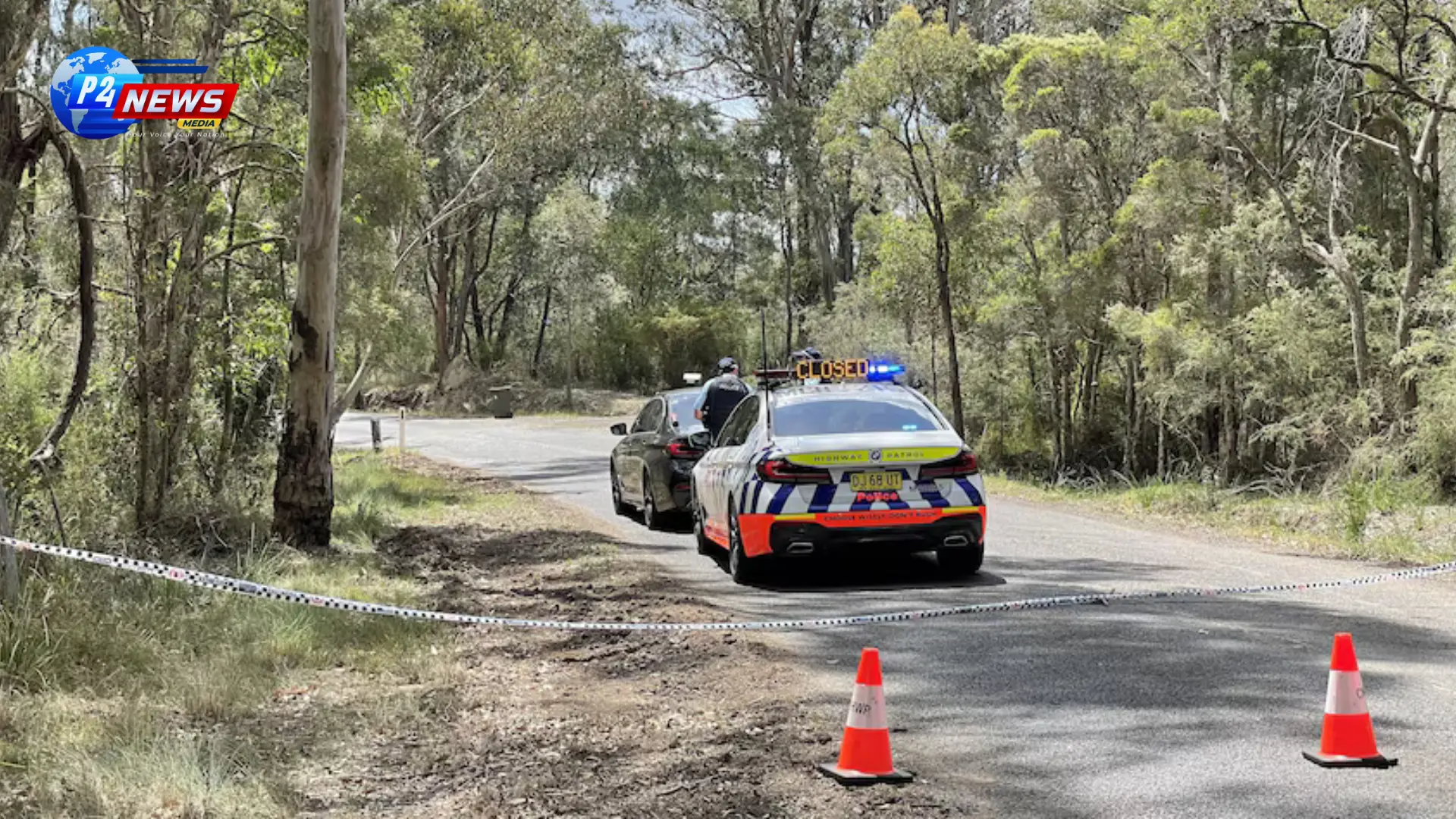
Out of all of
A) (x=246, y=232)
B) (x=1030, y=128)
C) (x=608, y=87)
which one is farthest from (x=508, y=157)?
(x=246, y=232)

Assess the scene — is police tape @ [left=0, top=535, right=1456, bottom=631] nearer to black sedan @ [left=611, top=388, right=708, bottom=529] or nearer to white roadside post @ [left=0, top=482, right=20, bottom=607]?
white roadside post @ [left=0, top=482, right=20, bottom=607]

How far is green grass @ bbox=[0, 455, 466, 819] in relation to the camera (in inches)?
207

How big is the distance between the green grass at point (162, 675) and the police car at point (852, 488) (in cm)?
256

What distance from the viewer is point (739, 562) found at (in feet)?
35.1

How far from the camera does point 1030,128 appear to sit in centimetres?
2683

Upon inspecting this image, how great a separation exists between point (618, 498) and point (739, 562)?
23.7 ft

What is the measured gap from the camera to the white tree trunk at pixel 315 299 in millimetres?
12539

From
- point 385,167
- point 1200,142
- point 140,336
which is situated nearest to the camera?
point 140,336

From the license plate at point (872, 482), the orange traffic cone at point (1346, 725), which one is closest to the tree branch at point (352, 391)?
the license plate at point (872, 482)

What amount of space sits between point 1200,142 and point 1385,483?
8.43m

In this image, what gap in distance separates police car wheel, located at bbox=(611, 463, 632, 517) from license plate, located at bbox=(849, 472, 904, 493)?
7.74 meters

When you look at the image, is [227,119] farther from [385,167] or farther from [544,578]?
[385,167]

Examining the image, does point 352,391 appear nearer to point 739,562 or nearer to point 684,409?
point 684,409

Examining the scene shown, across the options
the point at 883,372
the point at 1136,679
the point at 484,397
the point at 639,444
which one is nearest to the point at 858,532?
the point at 883,372
